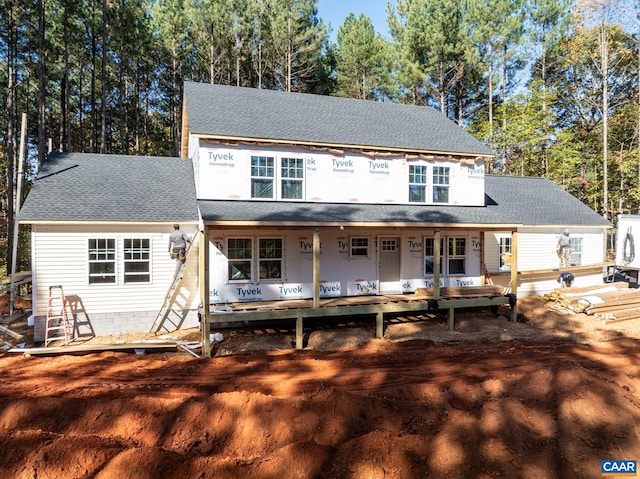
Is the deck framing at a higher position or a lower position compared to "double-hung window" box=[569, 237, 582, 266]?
lower

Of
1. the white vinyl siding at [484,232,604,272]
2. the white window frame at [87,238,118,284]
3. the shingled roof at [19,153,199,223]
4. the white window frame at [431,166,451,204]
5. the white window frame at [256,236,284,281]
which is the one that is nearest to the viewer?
the shingled roof at [19,153,199,223]

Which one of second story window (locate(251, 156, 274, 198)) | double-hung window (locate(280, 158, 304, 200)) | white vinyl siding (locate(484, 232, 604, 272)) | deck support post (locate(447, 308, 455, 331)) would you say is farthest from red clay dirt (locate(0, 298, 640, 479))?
white vinyl siding (locate(484, 232, 604, 272))

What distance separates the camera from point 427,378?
27.1ft

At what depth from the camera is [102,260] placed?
1171 cm

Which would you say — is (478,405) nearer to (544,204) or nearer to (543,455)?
(543,455)

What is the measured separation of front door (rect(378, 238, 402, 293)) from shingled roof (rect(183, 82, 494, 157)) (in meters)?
3.67

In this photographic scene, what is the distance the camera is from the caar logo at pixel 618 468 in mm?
4645

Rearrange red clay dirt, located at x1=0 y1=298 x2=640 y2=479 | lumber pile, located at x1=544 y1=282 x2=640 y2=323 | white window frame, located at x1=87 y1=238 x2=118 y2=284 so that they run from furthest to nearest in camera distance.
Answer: lumber pile, located at x1=544 y1=282 x2=640 y2=323 → white window frame, located at x1=87 y1=238 x2=118 y2=284 → red clay dirt, located at x1=0 y1=298 x2=640 y2=479

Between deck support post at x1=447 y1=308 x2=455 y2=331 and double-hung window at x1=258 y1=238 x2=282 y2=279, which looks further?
deck support post at x1=447 y1=308 x2=455 y2=331

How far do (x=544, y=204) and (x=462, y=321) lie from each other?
29.4 feet

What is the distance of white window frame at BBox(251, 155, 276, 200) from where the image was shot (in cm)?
1318

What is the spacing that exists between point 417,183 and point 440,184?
1.08 m

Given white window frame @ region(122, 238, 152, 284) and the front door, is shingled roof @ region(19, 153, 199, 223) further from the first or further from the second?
the front door

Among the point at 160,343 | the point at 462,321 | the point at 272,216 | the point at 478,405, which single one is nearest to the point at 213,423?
the point at 478,405
